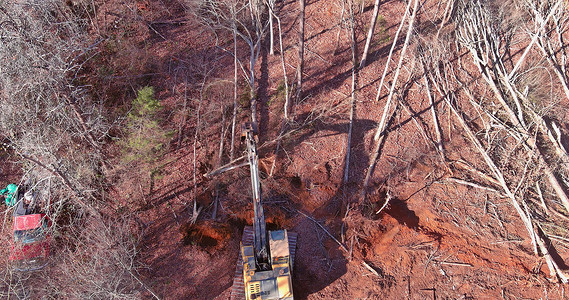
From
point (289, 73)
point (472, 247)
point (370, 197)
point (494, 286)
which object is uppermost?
point (289, 73)

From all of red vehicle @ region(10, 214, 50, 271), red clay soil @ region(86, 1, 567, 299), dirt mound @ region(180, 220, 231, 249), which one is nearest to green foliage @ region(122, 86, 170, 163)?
red clay soil @ region(86, 1, 567, 299)

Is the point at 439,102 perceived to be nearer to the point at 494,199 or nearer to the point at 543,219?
the point at 494,199

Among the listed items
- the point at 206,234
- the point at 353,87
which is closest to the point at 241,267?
the point at 206,234

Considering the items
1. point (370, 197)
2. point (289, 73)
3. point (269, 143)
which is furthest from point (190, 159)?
point (370, 197)

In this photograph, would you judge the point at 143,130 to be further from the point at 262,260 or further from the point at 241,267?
the point at 262,260

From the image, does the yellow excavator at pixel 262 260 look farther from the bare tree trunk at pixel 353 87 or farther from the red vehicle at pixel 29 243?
the red vehicle at pixel 29 243

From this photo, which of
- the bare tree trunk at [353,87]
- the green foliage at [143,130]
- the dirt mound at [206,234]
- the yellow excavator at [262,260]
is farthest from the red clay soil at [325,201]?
the yellow excavator at [262,260]

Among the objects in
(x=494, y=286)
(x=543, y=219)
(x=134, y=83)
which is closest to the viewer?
(x=494, y=286)
